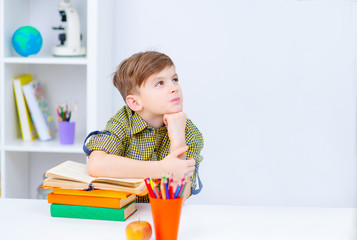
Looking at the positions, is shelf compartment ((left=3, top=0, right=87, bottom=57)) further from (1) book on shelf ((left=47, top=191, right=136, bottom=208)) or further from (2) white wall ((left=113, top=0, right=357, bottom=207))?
(1) book on shelf ((left=47, top=191, right=136, bottom=208))

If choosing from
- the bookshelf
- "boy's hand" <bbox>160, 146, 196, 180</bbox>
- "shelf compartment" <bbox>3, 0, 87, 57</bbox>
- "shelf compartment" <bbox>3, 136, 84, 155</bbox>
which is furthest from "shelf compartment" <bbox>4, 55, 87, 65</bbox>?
"boy's hand" <bbox>160, 146, 196, 180</bbox>

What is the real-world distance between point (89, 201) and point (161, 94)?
428mm

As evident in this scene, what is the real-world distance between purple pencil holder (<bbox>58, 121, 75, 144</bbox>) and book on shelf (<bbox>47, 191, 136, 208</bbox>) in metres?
1.21

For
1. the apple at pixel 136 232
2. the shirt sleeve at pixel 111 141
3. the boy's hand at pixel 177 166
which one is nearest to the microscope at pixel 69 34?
the shirt sleeve at pixel 111 141

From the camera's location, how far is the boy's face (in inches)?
59.4

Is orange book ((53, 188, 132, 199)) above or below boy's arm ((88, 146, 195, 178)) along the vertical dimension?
below

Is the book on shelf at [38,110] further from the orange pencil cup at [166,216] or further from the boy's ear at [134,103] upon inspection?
the orange pencil cup at [166,216]

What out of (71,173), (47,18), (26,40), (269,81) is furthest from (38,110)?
(71,173)

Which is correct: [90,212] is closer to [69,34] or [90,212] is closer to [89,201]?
[89,201]

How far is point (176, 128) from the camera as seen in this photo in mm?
1481

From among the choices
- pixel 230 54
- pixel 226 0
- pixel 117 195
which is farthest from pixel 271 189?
pixel 117 195

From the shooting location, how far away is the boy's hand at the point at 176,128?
148 cm

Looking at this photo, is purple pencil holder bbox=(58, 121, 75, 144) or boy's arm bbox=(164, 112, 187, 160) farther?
purple pencil holder bbox=(58, 121, 75, 144)

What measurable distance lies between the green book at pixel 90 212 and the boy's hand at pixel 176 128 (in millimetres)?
291
